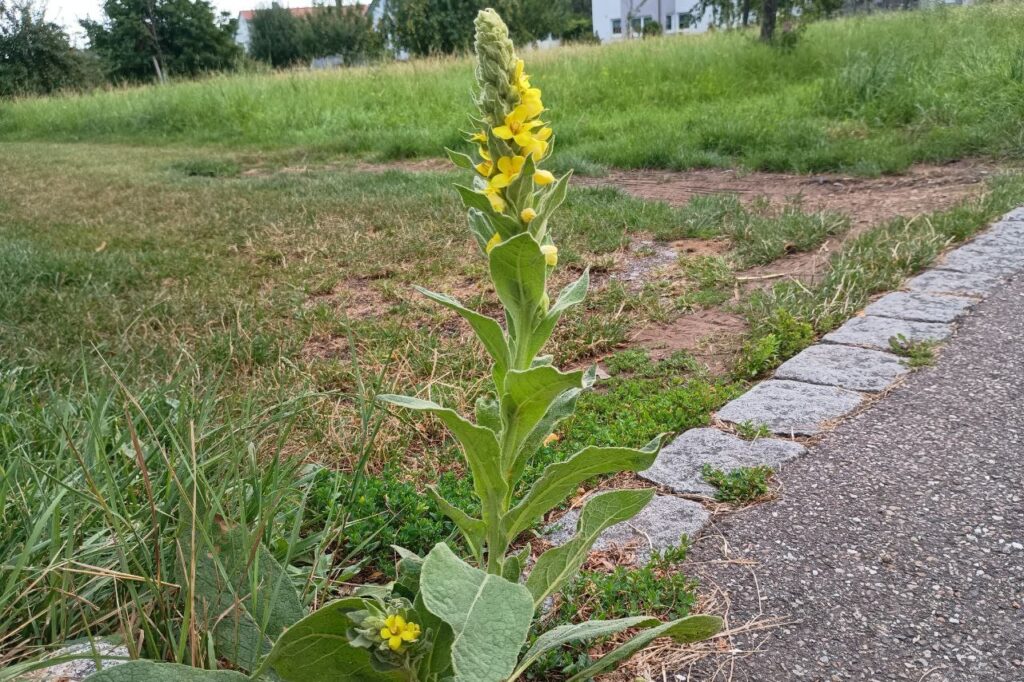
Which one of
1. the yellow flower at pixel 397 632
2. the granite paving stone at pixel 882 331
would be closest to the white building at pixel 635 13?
the granite paving stone at pixel 882 331

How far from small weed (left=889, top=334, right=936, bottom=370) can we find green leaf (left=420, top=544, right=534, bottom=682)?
2310 mm

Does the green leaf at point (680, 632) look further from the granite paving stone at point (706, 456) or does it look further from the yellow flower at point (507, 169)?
the granite paving stone at point (706, 456)

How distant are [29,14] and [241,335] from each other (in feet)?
94.6

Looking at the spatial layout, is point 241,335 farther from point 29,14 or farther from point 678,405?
point 29,14

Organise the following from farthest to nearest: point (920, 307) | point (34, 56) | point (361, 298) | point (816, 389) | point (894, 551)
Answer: point (34, 56) → point (361, 298) → point (920, 307) → point (816, 389) → point (894, 551)

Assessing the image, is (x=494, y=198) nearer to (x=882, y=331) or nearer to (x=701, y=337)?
(x=701, y=337)

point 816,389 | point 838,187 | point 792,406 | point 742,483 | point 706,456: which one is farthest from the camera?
point 838,187

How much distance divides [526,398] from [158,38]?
3665 cm

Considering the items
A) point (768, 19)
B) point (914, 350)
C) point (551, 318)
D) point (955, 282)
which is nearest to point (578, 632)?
point (551, 318)

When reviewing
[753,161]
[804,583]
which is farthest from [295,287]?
[753,161]

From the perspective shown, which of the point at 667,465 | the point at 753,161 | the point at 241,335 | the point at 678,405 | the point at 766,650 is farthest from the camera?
the point at 753,161

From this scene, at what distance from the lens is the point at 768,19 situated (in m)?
10.3

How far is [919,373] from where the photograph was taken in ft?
8.92

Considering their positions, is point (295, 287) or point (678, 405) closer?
point (678, 405)
